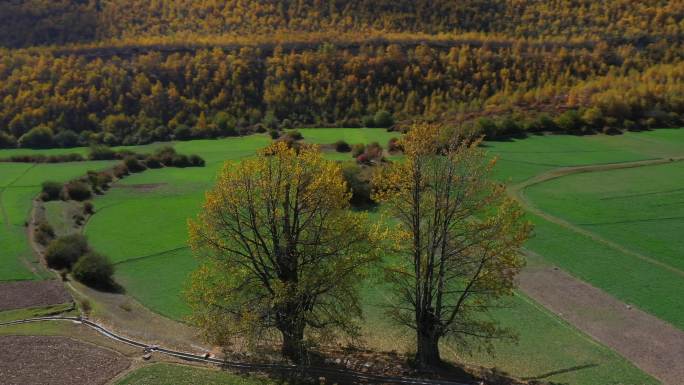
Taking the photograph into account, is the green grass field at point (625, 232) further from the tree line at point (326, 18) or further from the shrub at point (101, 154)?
the tree line at point (326, 18)

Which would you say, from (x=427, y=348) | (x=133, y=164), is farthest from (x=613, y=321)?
(x=133, y=164)

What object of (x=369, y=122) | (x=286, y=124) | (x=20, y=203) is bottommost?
(x=20, y=203)

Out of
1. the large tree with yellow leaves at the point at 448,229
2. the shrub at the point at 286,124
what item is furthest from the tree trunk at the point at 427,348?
the shrub at the point at 286,124

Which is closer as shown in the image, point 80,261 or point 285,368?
point 285,368

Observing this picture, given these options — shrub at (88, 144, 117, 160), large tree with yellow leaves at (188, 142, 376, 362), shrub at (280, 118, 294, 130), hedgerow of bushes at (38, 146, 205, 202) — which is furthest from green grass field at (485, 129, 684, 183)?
shrub at (88, 144, 117, 160)

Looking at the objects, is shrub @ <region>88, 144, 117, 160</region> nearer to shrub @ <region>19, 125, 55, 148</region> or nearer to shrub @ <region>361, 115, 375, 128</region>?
shrub @ <region>19, 125, 55, 148</region>

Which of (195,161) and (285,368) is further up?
(195,161)

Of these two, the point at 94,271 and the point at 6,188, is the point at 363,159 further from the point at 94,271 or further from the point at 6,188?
the point at 6,188

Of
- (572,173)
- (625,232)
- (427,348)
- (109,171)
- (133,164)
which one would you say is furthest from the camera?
(133,164)
